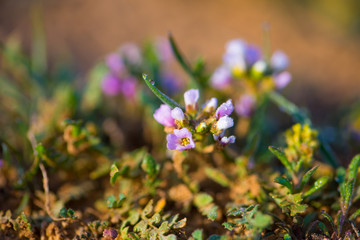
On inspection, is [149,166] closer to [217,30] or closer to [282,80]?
[282,80]

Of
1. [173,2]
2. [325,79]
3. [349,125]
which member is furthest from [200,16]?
[349,125]

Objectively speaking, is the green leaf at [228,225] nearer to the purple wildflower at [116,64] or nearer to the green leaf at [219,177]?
the green leaf at [219,177]

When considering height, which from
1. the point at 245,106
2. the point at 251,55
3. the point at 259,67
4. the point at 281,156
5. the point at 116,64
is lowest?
the point at 281,156

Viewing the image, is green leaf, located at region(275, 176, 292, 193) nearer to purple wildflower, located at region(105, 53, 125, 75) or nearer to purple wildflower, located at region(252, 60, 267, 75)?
purple wildflower, located at region(252, 60, 267, 75)

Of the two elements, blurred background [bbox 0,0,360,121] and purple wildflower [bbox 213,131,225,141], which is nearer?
purple wildflower [bbox 213,131,225,141]

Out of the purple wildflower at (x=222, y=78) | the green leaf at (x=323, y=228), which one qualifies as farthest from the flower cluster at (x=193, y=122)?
the purple wildflower at (x=222, y=78)

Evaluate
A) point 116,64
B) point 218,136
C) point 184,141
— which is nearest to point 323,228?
point 218,136

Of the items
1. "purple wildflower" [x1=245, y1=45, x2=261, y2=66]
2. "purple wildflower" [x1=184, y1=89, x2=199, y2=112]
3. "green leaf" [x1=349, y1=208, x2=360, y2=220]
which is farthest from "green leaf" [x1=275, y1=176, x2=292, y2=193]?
"purple wildflower" [x1=245, y1=45, x2=261, y2=66]
